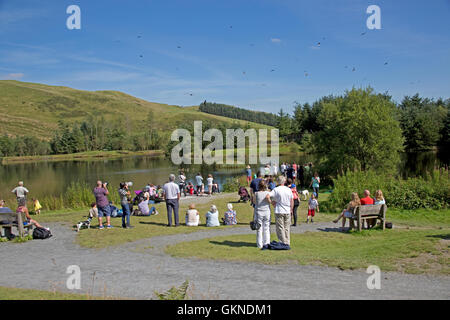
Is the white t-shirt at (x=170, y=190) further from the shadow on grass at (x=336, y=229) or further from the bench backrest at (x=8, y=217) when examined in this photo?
the shadow on grass at (x=336, y=229)

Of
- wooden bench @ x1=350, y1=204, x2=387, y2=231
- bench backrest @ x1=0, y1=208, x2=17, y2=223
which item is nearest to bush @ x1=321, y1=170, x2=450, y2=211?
wooden bench @ x1=350, y1=204, x2=387, y2=231

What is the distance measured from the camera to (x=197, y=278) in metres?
7.37

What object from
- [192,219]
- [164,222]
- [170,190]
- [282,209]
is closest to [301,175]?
[164,222]

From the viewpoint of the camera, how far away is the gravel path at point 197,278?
6316 millimetres

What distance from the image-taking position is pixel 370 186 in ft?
63.1

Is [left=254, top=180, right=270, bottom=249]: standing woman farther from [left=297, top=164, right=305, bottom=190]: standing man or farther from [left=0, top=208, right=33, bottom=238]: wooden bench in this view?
[left=297, top=164, right=305, bottom=190]: standing man

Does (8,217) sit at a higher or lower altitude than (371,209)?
lower

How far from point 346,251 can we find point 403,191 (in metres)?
10.3

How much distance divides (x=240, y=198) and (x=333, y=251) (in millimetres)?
10922

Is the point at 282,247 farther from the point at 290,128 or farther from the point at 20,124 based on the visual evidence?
A: the point at 20,124

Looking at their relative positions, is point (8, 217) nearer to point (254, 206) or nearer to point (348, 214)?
point (254, 206)

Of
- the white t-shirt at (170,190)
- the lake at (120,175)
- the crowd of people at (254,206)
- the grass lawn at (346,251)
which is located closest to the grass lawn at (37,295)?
the grass lawn at (346,251)

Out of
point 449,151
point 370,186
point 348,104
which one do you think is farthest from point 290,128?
point 370,186

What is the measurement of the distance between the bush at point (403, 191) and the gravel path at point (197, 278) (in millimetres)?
11404
